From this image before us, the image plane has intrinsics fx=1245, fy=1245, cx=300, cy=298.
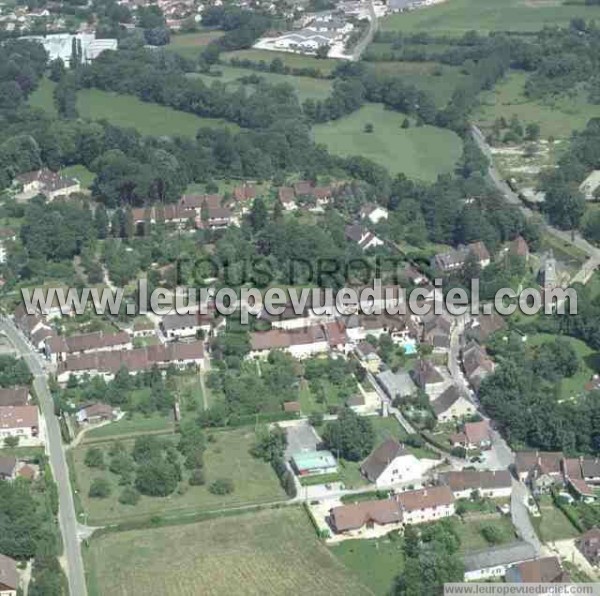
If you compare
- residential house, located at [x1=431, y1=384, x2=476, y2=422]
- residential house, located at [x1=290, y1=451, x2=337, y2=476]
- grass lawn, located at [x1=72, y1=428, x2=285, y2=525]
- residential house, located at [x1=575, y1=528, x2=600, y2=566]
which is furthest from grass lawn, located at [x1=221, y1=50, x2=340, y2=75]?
residential house, located at [x1=575, y1=528, x2=600, y2=566]

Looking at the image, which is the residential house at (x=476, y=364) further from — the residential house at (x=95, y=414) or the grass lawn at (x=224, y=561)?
the residential house at (x=95, y=414)

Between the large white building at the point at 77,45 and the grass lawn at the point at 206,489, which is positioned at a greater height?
the grass lawn at the point at 206,489

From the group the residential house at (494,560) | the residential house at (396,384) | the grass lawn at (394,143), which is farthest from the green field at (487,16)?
the residential house at (494,560)

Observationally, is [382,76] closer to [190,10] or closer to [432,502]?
[190,10]

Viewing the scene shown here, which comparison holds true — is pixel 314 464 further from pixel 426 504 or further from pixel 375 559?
pixel 375 559

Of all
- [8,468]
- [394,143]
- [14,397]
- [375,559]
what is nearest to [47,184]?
[394,143]

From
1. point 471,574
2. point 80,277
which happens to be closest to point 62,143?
point 80,277
